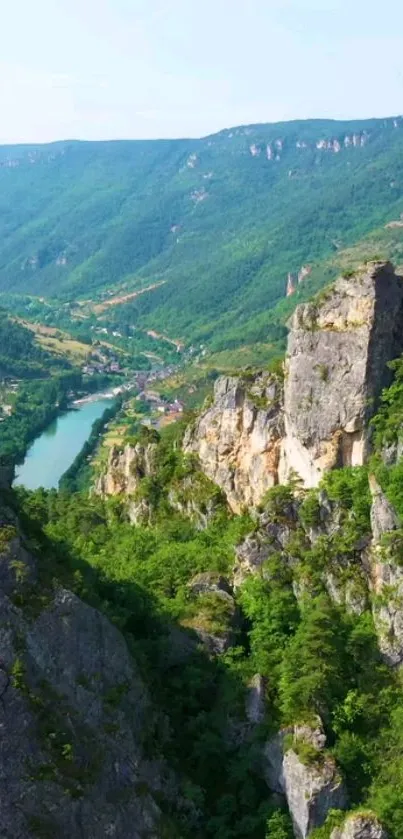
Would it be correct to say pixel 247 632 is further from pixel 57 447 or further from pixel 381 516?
pixel 57 447

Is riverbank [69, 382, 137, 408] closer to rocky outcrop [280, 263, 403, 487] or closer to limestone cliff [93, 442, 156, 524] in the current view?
limestone cliff [93, 442, 156, 524]

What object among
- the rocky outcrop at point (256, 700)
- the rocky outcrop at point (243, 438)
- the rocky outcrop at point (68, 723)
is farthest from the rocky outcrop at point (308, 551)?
the rocky outcrop at point (68, 723)

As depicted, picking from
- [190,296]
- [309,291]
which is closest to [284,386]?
[309,291]

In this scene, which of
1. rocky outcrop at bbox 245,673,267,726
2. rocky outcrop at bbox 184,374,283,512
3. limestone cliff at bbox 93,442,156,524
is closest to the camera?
rocky outcrop at bbox 245,673,267,726

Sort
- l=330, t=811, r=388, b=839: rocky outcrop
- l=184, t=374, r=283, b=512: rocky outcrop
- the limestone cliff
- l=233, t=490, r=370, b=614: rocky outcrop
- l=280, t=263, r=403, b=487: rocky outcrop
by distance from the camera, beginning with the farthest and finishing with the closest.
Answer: the limestone cliff, l=184, t=374, r=283, b=512: rocky outcrop, l=280, t=263, r=403, b=487: rocky outcrop, l=233, t=490, r=370, b=614: rocky outcrop, l=330, t=811, r=388, b=839: rocky outcrop

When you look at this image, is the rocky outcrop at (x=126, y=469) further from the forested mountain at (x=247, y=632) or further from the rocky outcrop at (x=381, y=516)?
the rocky outcrop at (x=381, y=516)

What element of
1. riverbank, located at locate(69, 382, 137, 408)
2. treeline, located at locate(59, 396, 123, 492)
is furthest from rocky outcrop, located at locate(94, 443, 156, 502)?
riverbank, located at locate(69, 382, 137, 408)

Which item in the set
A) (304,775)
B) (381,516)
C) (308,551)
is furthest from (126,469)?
(304,775)
